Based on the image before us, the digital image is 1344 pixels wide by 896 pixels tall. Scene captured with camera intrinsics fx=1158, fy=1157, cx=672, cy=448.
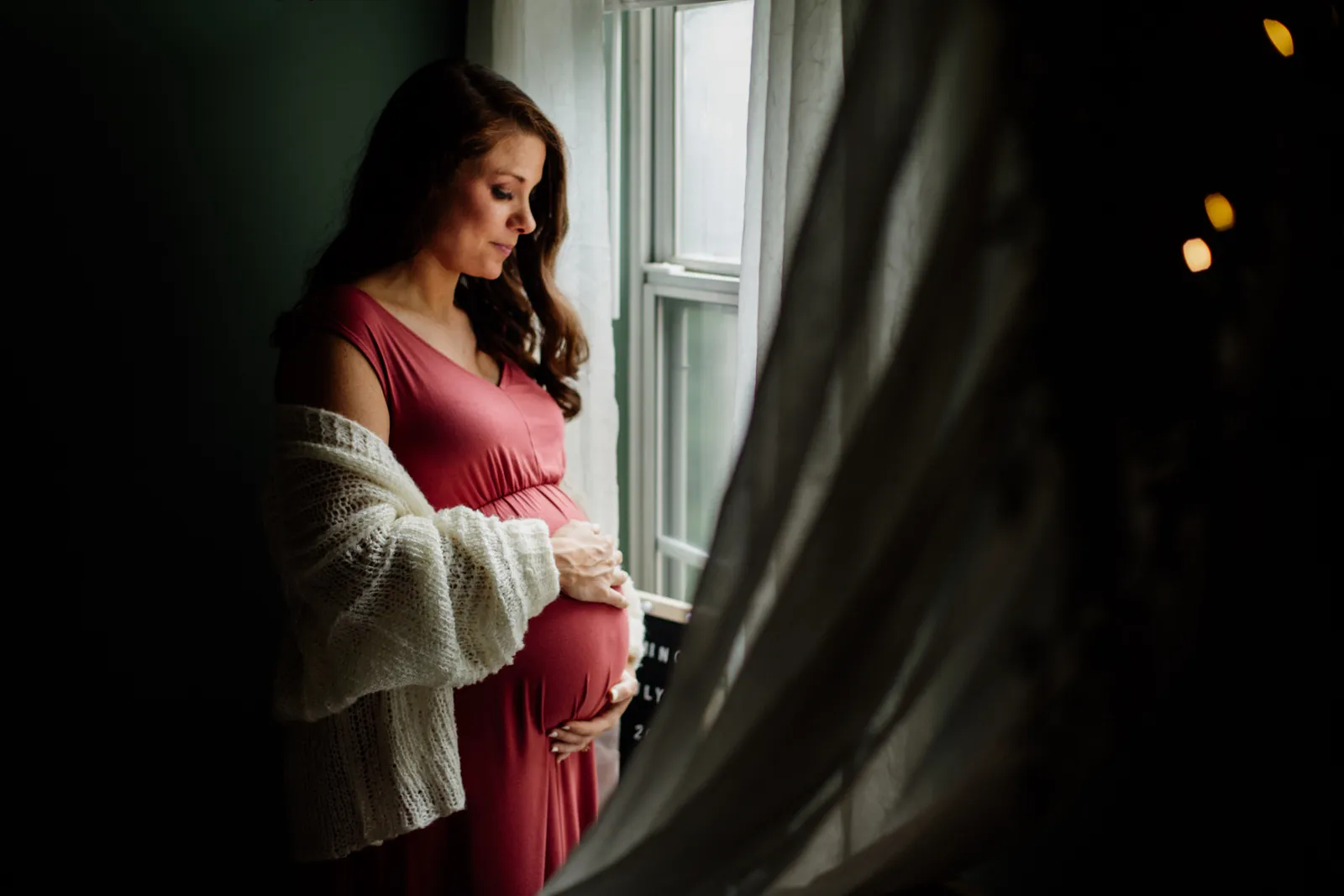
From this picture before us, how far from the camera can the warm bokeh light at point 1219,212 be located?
2.60 feet

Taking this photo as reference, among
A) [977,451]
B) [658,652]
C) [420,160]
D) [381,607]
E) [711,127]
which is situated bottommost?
[658,652]

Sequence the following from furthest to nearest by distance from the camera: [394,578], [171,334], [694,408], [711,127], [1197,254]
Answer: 1. [694,408]
2. [711,127]
3. [171,334]
4. [394,578]
5. [1197,254]

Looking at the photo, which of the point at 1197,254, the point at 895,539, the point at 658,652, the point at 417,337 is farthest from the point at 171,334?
the point at 1197,254

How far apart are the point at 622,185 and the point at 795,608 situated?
1456 millimetres

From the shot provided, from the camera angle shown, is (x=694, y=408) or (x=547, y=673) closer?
(x=547, y=673)

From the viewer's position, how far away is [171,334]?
181cm

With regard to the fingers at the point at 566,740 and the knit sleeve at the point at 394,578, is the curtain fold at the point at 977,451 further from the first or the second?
the fingers at the point at 566,740

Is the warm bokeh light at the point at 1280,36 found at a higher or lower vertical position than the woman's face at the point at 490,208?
higher

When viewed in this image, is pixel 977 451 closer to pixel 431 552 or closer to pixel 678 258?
pixel 431 552

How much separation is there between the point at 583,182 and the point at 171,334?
690 mm

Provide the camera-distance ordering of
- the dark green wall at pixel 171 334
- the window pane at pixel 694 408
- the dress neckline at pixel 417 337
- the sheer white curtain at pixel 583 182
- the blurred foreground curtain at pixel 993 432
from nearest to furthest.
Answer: the blurred foreground curtain at pixel 993 432
the dress neckline at pixel 417 337
the dark green wall at pixel 171 334
the sheer white curtain at pixel 583 182
the window pane at pixel 694 408

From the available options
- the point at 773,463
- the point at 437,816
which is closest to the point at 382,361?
the point at 437,816

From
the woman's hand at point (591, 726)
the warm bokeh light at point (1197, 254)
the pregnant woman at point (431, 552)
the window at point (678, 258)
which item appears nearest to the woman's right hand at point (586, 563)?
the pregnant woman at point (431, 552)

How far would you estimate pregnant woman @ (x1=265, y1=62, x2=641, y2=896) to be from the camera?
1.31 meters
